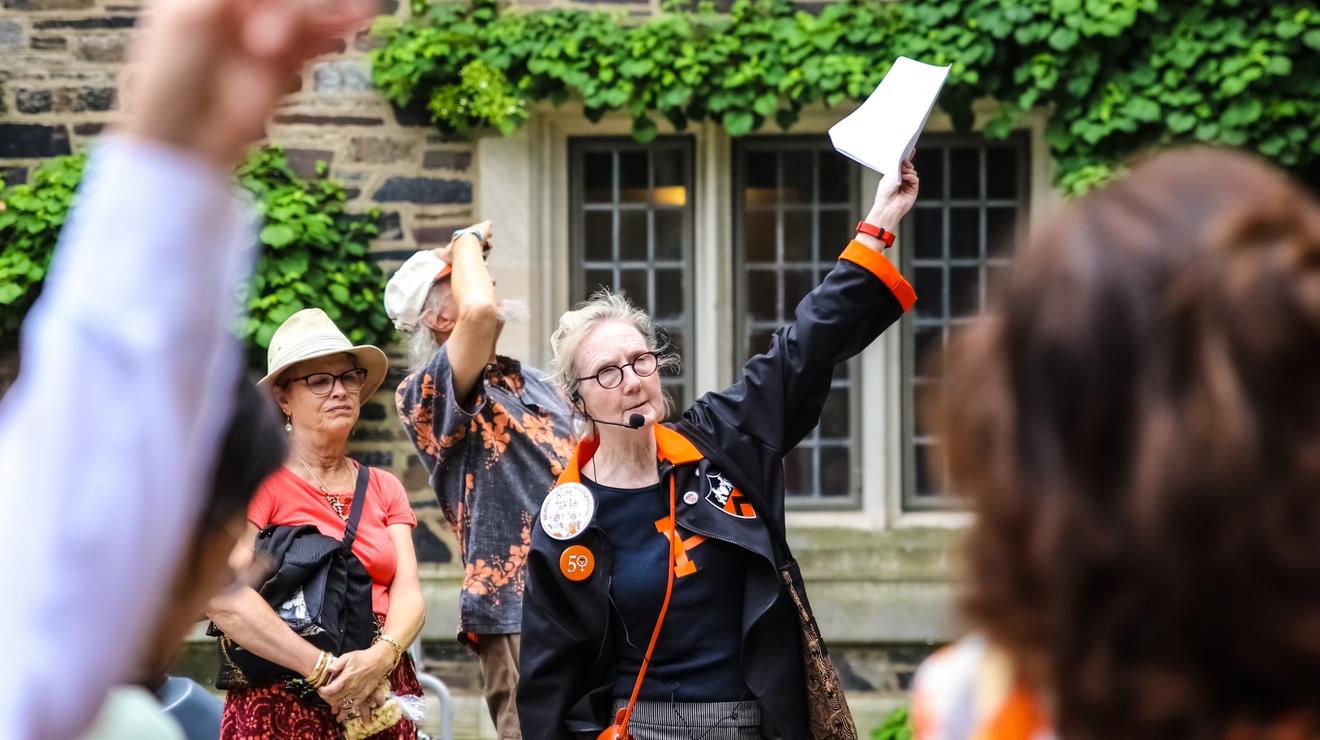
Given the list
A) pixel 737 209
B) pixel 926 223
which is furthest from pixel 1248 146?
pixel 737 209

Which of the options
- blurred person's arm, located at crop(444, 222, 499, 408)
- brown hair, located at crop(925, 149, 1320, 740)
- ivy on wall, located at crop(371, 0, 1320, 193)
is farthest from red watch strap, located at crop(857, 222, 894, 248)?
ivy on wall, located at crop(371, 0, 1320, 193)

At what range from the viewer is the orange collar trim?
335 centimetres

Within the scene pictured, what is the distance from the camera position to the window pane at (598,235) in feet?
23.0

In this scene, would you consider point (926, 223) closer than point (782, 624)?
No

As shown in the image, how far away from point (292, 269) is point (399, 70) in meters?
0.96

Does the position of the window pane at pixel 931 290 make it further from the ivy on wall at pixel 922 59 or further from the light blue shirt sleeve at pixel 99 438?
the light blue shirt sleeve at pixel 99 438

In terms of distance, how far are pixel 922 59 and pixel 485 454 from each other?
3.19 meters

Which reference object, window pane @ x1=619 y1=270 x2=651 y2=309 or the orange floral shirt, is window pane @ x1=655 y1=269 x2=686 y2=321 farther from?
the orange floral shirt

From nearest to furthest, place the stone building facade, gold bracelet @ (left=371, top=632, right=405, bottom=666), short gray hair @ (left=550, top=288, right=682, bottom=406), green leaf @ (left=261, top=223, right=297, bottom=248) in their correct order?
short gray hair @ (left=550, top=288, right=682, bottom=406) → gold bracelet @ (left=371, top=632, right=405, bottom=666) → green leaf @ (left=261, top=223, right=297, bottom=248) → the stone building facade

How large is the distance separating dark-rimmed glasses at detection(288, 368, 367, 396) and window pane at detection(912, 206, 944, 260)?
11.2 ft

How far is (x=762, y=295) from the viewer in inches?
274

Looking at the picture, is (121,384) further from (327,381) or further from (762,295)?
(762,295)

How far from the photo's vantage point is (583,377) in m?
3.57

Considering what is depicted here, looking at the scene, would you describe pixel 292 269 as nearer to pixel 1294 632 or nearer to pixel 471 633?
pixel 471 633
